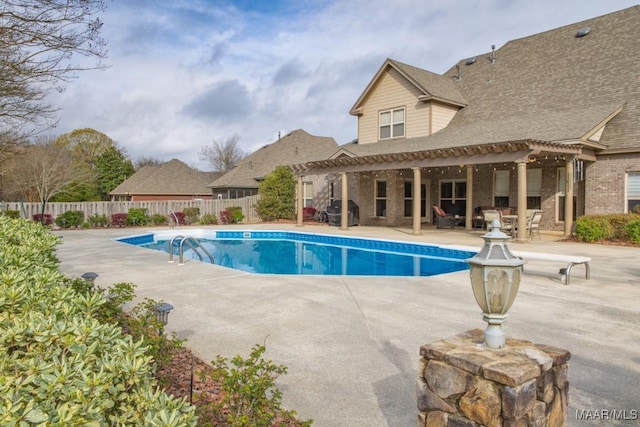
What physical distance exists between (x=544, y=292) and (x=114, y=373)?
7.13 m

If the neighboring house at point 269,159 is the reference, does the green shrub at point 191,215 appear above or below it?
below

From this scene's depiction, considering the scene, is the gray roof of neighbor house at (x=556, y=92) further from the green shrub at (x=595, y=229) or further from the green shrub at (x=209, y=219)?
the green shrub at (x=209, y=219)

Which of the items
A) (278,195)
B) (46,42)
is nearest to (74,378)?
(46,42)

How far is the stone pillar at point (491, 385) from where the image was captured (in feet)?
7.19

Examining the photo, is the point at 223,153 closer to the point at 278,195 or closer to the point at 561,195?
the point at 278,195

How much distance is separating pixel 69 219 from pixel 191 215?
5.74m

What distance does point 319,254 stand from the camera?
14.4 meters

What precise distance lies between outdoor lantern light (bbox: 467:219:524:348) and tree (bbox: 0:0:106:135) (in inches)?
214

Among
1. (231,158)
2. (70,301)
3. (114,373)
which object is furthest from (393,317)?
(231,158)

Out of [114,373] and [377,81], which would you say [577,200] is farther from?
[114,373]

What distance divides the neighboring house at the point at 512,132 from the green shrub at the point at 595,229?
89 cm

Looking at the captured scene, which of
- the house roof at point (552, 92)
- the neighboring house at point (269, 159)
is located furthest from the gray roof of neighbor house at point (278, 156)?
the house roof at point (552, 92)

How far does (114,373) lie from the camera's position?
1.71m

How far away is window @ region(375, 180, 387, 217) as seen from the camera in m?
21.3
